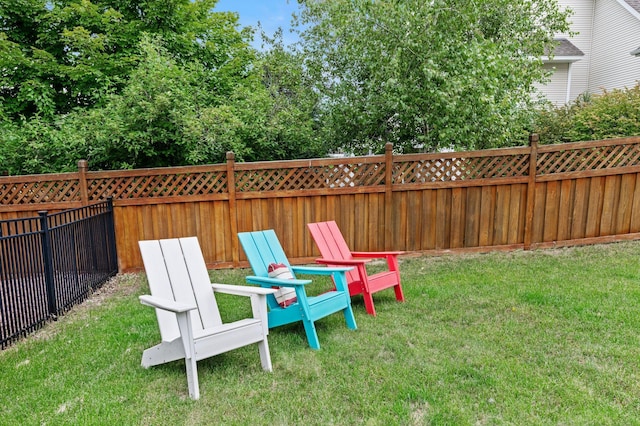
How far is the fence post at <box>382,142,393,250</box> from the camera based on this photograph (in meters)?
5.89

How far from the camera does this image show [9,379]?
8.97 ft

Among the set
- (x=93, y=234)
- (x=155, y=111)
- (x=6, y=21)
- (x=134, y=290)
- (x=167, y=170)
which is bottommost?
(x=134, y=290)

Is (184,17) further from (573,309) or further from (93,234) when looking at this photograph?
(573,309)

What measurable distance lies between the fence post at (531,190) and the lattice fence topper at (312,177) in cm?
219

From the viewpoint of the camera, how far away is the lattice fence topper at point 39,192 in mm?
5531

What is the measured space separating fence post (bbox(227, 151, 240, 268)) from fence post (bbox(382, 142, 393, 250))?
2.23 metres

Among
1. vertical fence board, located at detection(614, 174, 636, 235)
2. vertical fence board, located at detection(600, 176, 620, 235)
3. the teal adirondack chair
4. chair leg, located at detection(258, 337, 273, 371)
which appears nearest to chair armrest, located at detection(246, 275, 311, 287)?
the teal adirondack chair

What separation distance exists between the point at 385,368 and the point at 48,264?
3.31 meters

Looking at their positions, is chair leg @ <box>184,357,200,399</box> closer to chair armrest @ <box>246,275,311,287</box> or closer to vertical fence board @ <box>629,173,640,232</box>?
chair armrest @ <box>246,275,311,287</box>

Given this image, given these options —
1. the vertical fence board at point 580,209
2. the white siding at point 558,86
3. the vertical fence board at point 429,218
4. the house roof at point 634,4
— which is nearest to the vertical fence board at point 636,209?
the vertical fence board at point 580,209

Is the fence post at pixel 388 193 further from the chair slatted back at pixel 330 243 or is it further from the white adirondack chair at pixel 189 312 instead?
the white adirondack chair at pixel 189 312

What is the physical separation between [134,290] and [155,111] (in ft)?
8.66

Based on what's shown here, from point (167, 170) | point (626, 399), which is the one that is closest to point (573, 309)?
point (626, 399)

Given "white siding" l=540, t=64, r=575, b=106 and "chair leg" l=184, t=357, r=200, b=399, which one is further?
"white siding" l=540, t=64, r=575, b=106
